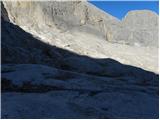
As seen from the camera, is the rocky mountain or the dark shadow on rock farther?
the dark shadow on rock

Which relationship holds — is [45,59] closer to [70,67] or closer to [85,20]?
[70,67]

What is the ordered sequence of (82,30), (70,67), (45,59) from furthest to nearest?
1. (82,30)
2. (45,59)
3. (70,67)

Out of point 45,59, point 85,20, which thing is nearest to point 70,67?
point 45,59

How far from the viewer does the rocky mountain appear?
14829mm

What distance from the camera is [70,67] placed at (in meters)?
39.1

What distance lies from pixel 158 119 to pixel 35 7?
177 ft

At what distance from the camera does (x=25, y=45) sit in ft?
135

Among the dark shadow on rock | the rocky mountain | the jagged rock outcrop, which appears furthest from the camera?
Result: the jagged rock outcrop

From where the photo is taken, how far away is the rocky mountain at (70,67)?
14.8 m

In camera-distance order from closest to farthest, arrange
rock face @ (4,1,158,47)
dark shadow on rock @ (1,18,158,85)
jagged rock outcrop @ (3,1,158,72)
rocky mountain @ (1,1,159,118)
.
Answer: rocky mountain @ (1,1,159,118)
dark shadow on rock @ (1,18,158,85)
jagged rock outcrop @ (3,1,158,72)
rock face @ (4,1,158,47)

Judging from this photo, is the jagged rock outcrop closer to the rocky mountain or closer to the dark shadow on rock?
the rocky mountain

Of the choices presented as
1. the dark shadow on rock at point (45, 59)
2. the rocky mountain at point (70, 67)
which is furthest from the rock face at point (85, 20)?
the dark shadow on rock at point (45, 59)

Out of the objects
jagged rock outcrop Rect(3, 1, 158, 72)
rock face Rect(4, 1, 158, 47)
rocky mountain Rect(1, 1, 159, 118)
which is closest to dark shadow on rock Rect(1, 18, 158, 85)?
rocky mountain Rect(1, 1, 159, 118)

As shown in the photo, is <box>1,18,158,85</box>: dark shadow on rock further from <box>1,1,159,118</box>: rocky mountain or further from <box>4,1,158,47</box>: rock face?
<box>4,1,158,47</box>: rock face
